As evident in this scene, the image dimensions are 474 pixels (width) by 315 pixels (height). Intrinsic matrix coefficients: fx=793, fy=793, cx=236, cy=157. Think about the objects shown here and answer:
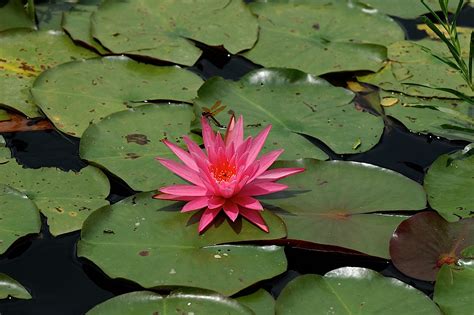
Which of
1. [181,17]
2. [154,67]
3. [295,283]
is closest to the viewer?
[295,283]

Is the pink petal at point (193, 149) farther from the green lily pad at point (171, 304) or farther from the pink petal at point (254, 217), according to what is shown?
the green lily pad at point (171, 304)

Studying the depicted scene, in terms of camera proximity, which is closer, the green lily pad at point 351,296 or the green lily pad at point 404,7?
the green lily pad at point 351,296

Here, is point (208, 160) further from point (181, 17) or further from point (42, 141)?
point (181, 17)

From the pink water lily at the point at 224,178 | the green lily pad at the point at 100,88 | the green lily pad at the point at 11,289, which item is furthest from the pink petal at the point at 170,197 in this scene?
the green lily pad at the point at 100,88

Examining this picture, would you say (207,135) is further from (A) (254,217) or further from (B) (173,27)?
(B) (173,27)

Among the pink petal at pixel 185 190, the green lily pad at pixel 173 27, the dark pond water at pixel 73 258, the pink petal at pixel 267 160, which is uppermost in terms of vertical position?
the pink petal at pixel 267 160

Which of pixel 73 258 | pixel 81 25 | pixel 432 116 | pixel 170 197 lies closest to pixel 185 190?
pixel 170 197

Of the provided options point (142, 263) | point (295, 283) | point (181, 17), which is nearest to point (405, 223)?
point (295, 283)
